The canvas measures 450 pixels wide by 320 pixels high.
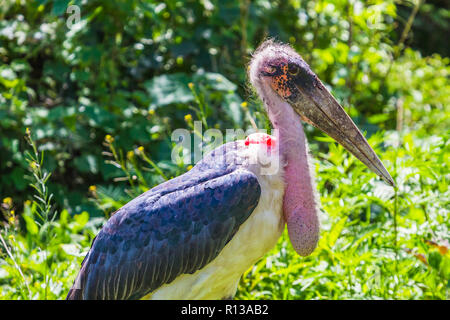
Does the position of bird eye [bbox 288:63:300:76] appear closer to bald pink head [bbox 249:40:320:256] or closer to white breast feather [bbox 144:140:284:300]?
bald pink head [bbox 249:40:320:256]

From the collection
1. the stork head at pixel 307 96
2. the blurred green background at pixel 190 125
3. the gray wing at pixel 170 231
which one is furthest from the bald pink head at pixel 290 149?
the blurred green background at pixel 190 125

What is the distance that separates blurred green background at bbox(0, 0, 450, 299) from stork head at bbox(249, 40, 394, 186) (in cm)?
29

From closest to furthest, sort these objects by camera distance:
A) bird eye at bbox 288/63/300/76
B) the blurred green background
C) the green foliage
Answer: bird eye at bbox 288/63/300/76
the green foliage
the blurred green background

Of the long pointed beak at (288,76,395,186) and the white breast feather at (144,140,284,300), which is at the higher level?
the long pointed beak at (288,76,395,186)

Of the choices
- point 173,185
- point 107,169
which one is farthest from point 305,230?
point 107,169

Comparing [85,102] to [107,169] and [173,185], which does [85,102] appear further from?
[173,185]

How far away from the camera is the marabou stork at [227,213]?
7.77 feet

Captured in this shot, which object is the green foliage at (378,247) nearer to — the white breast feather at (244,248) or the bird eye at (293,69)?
the white breast feather at (244,248)

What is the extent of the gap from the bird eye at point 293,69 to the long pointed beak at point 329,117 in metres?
0.04

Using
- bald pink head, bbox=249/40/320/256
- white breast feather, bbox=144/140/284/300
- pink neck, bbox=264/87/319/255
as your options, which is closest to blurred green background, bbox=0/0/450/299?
bald pink head, bbox=249/40/320/256

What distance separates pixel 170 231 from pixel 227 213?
0.83 feet

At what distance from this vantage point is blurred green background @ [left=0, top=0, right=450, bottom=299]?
3.07 meters

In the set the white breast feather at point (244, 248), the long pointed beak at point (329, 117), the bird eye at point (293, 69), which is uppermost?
the bird eye at point (293, 69)
